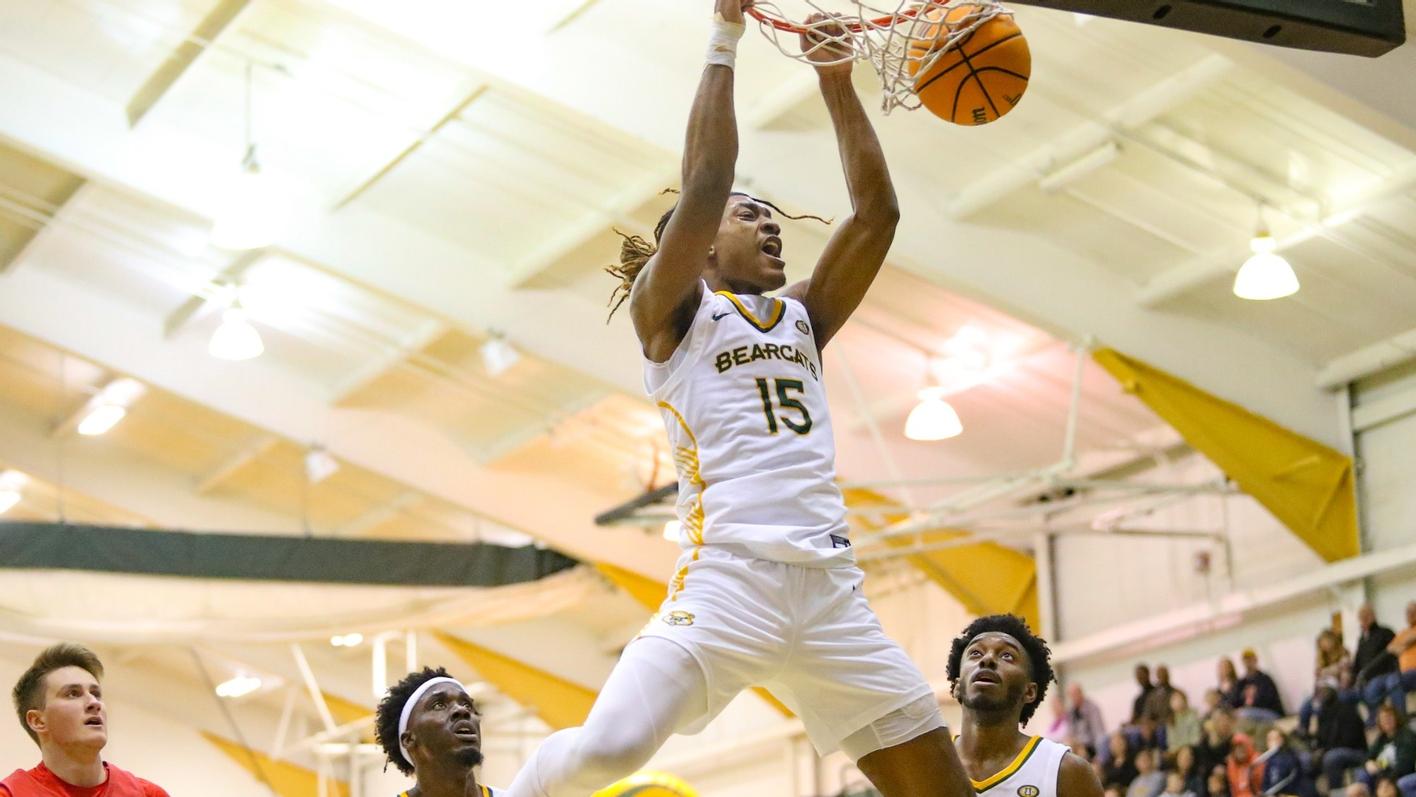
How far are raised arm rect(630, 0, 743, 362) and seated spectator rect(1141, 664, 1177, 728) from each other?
12.0 metres

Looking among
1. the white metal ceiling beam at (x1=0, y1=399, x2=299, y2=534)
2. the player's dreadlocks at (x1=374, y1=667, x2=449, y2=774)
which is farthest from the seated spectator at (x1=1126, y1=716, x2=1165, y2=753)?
the white metal ceiling beam at (x1=0, y1=399, x2=299, y2=534)

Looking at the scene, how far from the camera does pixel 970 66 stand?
5.86 m

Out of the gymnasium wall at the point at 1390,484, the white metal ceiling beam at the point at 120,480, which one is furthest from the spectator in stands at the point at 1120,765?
the white metal ceiling beam at the point at 120,480

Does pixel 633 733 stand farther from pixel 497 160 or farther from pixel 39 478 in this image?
pixel 39 478

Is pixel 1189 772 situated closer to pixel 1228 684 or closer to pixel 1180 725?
pixel 1180 725

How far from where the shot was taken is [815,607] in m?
4.47

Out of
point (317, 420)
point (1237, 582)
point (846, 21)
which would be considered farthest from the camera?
point (317, 420)

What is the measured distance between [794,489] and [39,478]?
1969 centimetres

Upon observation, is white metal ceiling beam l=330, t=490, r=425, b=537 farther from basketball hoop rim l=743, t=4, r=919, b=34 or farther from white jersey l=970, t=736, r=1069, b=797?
basketball hoop rim l=743, t=4, r=919, b=34

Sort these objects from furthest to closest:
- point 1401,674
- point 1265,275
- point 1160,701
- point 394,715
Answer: point 1160,701, point 1401,674, point 1265,275, point 394,715

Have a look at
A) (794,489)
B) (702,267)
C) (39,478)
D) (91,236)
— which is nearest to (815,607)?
(794,489)

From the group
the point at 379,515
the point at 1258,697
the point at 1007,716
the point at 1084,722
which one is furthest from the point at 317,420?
the point at 1007,716

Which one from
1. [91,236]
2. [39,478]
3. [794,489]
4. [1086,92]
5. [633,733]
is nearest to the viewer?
[633,733]

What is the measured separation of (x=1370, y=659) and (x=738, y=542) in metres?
10.6
